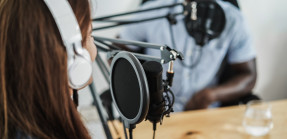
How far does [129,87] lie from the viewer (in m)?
0.45

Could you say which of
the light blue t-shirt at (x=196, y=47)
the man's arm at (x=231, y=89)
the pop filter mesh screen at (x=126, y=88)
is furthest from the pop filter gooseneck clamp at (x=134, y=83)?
the man's arm at (x=231, y=89)

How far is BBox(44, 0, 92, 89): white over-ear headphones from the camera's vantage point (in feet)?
1.28

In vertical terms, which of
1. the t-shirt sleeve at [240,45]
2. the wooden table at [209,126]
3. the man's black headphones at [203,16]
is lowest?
the wooden table at [209,126]

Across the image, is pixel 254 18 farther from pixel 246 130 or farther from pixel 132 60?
pixel 132 60

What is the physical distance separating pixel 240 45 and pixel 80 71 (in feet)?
3.56

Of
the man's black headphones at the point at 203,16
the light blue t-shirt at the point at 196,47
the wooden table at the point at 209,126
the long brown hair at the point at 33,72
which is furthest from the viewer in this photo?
the light blue t-shirt at the point at 196,47

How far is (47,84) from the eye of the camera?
1.36 ft

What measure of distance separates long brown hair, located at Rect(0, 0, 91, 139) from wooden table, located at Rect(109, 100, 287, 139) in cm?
46

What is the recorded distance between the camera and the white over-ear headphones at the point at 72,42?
1.28 ft

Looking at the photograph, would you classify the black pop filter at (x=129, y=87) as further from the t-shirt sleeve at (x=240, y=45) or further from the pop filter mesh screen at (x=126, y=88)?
the t-shirt sleeve at (x=240, y=45)

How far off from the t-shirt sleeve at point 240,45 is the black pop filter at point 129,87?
2.64 ft

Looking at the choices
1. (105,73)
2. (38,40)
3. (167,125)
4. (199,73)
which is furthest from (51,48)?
(199,73)

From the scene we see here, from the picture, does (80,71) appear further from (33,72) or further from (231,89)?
(231,89)

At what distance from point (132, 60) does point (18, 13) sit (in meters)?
0.16
